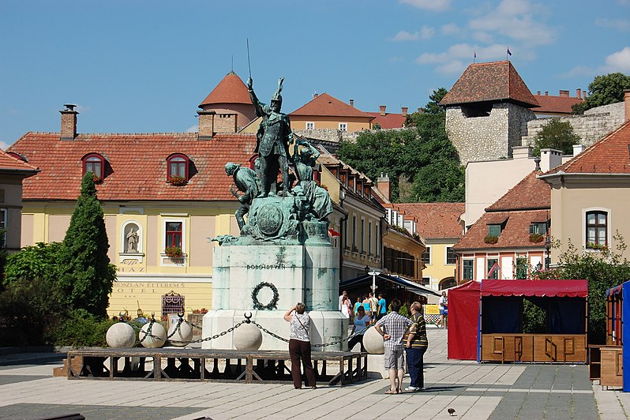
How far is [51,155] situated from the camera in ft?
197

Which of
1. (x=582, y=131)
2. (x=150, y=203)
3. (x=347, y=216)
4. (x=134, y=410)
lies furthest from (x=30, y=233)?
(x=582, y=131)

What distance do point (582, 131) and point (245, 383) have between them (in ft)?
377

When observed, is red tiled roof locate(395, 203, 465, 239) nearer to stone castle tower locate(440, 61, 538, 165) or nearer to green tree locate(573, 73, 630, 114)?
stone castle tower locate(440, 61, 538, 165)

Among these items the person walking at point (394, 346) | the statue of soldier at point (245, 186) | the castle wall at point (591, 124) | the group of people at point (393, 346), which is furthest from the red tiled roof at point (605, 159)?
the castle wall at point (591, 124)

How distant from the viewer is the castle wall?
433ft

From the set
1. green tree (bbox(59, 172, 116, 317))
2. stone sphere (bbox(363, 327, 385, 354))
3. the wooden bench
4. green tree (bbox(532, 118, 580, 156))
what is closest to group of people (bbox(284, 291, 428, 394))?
the wooden bench

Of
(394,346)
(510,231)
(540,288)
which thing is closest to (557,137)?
(510,231)

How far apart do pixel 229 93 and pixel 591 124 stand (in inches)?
1454

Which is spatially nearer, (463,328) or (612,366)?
(612,366)

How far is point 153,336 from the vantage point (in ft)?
91.6

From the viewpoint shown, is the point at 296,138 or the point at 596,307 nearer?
the point at 296,138

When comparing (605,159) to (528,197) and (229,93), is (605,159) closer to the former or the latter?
(528,197)

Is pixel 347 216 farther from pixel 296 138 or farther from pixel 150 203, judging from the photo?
pixel 296 138

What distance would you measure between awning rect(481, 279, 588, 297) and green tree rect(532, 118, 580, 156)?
9692 cm
